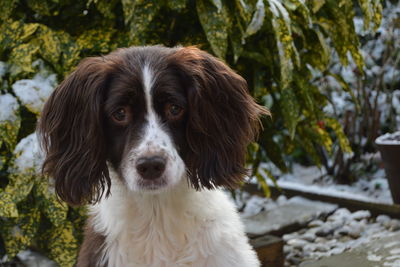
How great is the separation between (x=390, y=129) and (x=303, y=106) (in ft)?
8.61

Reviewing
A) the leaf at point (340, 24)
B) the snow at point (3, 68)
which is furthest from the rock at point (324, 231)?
the snow at point (3, 68)

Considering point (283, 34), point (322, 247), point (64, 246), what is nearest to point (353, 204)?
point (322, 247)

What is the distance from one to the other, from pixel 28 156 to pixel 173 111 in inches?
48.1

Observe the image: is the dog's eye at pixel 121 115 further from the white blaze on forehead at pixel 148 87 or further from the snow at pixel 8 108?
the snow at pixel 8 108

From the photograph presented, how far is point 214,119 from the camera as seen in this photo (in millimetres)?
2584

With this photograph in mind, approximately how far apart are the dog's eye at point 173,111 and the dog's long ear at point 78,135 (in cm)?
28

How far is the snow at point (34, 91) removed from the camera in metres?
3.39

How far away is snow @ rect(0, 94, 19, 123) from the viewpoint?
11.1 feet

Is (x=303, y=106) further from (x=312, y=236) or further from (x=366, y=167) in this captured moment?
(x=366, y=167)

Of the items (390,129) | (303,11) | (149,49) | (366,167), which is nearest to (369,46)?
(390,129)

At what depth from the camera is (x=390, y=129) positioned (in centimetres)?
670

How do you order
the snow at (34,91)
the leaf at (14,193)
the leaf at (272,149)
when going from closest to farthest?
1. the leaf at (14,193)
2. the snow at (34,91)
3. the leaf at (272,149)

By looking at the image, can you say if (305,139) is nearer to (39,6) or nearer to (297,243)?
(297,243)

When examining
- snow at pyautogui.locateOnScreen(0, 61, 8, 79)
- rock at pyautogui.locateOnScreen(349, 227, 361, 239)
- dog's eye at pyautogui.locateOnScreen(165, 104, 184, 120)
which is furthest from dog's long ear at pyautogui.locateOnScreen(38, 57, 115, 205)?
rock at pyautogui.locateOnScreen(349, 227, 361, 239)
